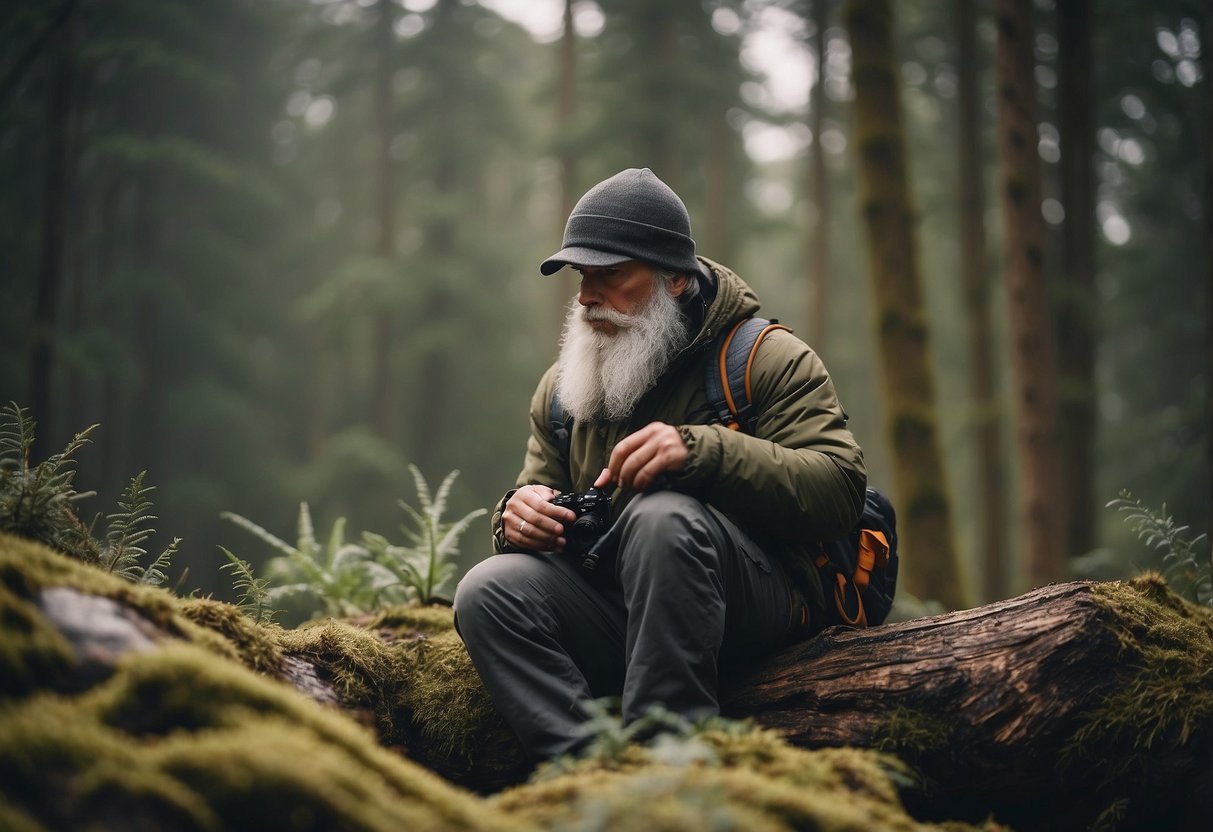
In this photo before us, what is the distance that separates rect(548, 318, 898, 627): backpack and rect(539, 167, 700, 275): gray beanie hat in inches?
17.8

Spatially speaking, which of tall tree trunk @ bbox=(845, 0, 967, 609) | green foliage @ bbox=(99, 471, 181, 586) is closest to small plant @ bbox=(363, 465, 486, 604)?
green foliage @ bbox=(99, 471, 181, 586)

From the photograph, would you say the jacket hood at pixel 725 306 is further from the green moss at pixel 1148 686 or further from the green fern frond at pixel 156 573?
the green fern frond at pixel 156 573

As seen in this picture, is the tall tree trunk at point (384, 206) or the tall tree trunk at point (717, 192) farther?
the tall tree trunk at point (384, 206)

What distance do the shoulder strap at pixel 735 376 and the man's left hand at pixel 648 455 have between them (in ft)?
1.35

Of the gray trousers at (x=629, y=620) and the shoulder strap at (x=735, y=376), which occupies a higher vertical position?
the shoulder strap at (x=735, y=376)

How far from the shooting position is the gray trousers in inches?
111

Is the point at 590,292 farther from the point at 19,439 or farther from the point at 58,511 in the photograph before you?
the point at 19,439

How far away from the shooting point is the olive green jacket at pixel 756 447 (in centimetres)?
294

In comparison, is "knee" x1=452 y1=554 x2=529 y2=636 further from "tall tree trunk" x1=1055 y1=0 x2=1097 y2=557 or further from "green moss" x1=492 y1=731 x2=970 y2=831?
"tall tree trunk" x1=1055 y1=0 x2=1097 y2=557

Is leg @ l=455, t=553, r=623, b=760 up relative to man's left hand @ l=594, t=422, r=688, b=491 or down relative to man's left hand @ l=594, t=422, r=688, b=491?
down

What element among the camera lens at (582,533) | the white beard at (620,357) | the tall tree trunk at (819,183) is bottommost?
the camera lens at (582,533)

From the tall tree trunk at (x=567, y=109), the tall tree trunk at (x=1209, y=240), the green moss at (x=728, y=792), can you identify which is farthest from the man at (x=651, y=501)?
the tall tree trunk at (x=567, y=109)

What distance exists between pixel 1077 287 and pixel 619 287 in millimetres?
8037

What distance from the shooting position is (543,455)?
3.87 m
